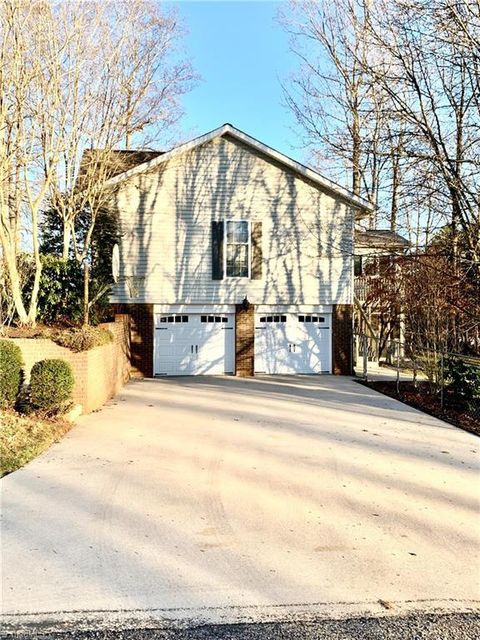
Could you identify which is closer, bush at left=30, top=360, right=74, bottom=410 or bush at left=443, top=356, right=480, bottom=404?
bush at left=30, top=360, right=74, bottom=410

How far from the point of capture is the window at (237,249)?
1497 cm

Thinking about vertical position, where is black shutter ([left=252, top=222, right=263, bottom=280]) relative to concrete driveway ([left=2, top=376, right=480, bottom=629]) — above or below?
above

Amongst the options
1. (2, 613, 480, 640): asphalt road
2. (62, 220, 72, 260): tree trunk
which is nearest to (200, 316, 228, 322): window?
(62, 220, 72, 260): tree trunk

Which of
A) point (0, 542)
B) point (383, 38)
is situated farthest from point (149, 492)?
point (383, 38)

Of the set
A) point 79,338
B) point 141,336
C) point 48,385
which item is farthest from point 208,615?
point 141,336

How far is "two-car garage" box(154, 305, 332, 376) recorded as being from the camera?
1495 centimetres

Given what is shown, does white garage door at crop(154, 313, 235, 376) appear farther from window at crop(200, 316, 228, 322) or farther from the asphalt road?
the asphalt road

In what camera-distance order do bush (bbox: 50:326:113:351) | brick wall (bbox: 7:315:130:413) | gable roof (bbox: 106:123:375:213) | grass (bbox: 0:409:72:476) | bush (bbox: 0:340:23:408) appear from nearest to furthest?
grass (bbox: 0:409:72:476) < bush (bbox: 0:340:23:408) < brick wall (bbox: 7:315:130:413) < bush (bbox: 50:326:113:351) < gable roof (bbox: 106:123:375:213)

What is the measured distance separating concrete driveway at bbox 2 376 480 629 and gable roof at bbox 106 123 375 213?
840 centimetres

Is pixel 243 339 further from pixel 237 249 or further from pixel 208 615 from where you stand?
pixel 208 615

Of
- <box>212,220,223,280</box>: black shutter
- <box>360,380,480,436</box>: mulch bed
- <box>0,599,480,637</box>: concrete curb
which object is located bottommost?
<box>360,380,480,436</box>: mulch bed

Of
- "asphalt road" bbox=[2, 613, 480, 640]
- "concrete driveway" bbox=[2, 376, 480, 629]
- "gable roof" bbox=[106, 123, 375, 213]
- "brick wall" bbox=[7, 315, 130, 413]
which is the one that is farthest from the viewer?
"gable roof" bbox=[106, 123, 375, 213]

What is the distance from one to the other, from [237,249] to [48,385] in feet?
27.2

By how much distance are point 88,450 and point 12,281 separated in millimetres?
4815
